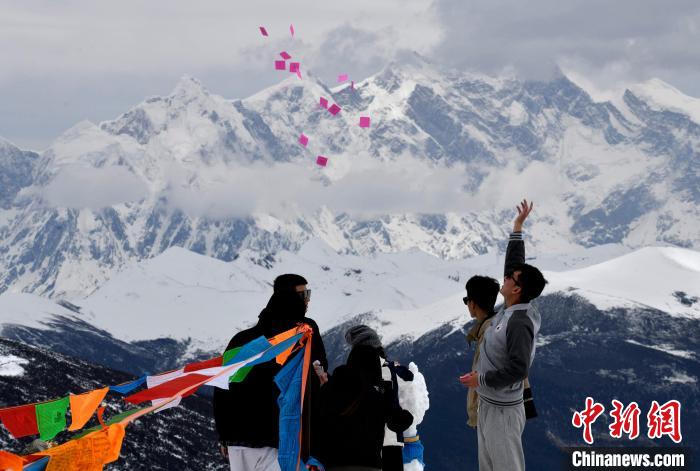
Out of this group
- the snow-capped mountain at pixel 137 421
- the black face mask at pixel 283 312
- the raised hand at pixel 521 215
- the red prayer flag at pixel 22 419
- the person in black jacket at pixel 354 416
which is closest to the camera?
the red prayer flag at pixel 22 419

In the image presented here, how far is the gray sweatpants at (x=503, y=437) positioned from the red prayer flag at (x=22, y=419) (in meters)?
6.82

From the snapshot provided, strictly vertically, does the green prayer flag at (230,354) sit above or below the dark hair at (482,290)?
below

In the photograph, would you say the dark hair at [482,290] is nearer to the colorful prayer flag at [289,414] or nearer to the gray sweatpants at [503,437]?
the gray sweatpants at [503,437]

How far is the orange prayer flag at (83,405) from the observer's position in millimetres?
17016

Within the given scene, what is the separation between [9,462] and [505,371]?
7.20 meters

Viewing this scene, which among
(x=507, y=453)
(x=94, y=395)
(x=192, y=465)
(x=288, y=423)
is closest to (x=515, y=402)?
(x=507, y=453)

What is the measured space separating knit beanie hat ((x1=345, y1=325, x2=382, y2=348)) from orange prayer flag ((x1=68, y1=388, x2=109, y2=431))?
3.77 m

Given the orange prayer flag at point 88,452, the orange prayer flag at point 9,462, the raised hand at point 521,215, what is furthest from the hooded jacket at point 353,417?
the raised hand at point 521,215

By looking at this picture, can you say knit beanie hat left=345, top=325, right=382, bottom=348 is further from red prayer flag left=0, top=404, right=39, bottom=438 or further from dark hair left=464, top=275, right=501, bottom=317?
red prayer flag left=0, top=404, right=39, bottom=438

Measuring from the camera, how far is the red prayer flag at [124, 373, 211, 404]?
55.6 feet

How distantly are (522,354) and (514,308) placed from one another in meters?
0.84

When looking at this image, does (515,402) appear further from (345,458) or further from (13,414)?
(13,414)

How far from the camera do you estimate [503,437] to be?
59.5ft

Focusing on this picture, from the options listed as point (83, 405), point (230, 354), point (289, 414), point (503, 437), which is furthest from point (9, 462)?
point (503, 437)
